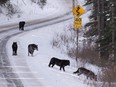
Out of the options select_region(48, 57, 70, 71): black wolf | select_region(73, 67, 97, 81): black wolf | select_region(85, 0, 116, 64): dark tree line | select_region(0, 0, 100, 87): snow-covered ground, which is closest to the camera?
select_region(0, 0, 100, 87): snow-covered ground

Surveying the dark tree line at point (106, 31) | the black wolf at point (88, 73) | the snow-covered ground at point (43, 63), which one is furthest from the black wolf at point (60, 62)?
the dark tree line at point (106, 31)

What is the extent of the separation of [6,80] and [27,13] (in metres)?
35.9

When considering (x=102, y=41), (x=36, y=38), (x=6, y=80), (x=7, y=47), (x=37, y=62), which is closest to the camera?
(x=6, y=80)

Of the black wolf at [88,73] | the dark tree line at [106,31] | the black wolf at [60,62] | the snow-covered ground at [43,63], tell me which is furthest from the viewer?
the dark tree line at [106,31]

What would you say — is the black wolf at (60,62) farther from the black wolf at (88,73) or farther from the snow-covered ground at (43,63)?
the black wolf at (88,73)

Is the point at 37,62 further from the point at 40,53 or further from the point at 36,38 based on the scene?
the point at 36,38

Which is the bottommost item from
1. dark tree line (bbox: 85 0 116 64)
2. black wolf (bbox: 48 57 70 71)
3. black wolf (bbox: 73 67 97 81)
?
black wolf (bbox: 73 67 97 81)

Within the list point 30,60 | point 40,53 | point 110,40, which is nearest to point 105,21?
point 110,40

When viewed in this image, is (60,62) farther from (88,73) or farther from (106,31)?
(106,31)

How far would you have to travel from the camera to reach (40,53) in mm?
23156

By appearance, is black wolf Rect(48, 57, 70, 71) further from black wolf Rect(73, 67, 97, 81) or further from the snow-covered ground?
black wolf Rect(73, 67, 97, 81)

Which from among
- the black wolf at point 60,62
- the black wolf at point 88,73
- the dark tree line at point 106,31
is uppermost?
the dark tree line at point 106,31

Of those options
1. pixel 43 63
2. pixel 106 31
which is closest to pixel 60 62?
pixel 43 63

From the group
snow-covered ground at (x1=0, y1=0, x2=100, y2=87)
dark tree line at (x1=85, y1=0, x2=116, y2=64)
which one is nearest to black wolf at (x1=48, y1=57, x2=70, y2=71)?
snow-covered ground at (x1=0, y1=0, x2=100, y2=87)
